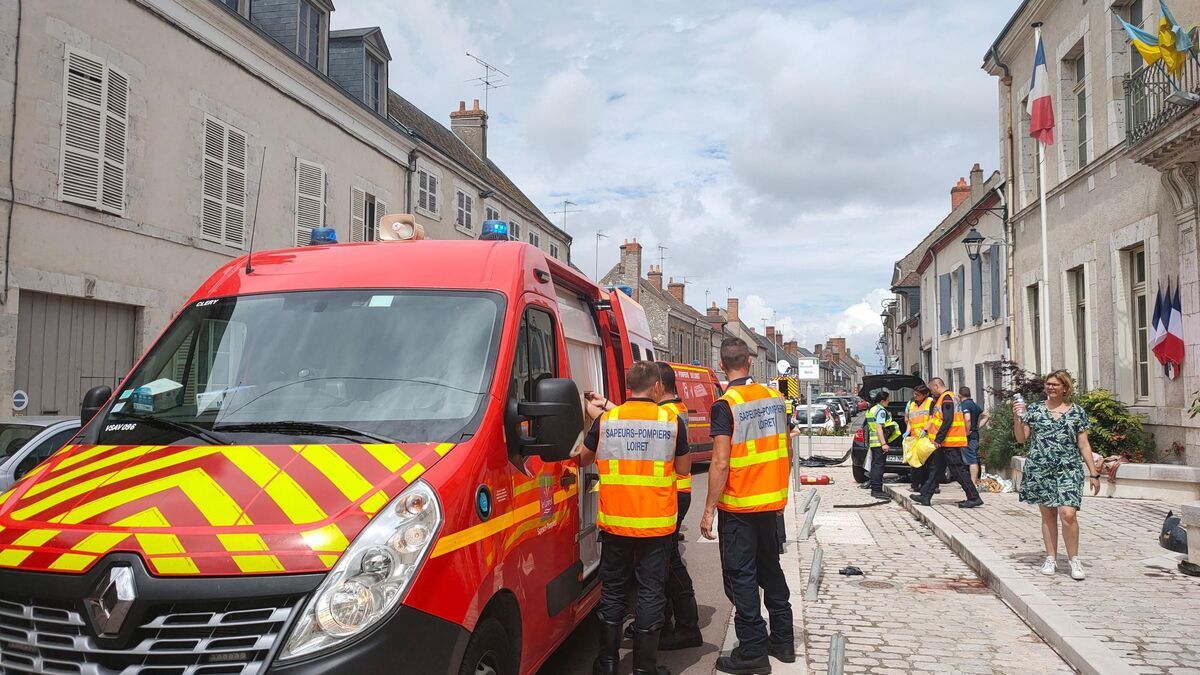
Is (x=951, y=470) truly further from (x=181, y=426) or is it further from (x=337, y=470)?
(x=181, y=426)

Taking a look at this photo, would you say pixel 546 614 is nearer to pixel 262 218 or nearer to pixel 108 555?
pixel 108 555

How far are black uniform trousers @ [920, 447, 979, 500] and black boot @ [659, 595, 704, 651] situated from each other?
6960 millimetres

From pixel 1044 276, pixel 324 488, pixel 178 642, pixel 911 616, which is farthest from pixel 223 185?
pixel 1044 276

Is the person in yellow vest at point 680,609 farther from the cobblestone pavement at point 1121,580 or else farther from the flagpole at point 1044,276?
the flagpole at point 1044,276

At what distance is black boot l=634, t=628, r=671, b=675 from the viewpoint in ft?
14.9

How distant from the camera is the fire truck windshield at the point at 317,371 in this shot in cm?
342

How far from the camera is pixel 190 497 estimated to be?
2898mm

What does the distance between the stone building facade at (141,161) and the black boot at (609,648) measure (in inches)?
202

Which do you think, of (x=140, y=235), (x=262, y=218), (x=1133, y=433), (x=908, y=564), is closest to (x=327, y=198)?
(x=262, y=218)

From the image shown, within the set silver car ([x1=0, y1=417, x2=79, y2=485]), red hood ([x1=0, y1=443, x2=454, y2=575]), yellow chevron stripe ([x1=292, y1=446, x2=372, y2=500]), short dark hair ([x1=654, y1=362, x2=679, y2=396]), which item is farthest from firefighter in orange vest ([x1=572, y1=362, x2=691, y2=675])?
silver car ([x1=0, y1=417, x2=79, y2=485])

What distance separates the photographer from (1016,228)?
18.5 meters

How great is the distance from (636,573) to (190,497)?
2.44 meters

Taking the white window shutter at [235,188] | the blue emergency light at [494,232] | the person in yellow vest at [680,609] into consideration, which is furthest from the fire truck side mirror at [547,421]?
the white window shutter at [235,188]

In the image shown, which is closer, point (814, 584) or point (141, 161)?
point (814, 584)
